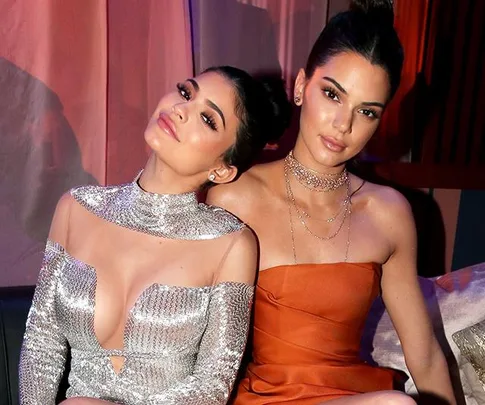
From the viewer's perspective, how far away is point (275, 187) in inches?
59.9

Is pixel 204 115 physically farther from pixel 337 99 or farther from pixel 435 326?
pixel 435 326

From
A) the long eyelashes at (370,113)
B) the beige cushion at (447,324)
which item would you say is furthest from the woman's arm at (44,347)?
the beige cushion at (447,324)

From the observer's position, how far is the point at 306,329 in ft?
4.68

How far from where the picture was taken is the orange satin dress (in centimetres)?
141

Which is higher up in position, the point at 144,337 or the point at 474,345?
the point at 144,337

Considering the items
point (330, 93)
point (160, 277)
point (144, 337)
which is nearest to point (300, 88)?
point (330, 93)

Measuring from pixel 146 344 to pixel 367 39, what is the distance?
779 millimetres

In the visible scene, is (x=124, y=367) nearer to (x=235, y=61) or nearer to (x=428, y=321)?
(x=428, y=321)

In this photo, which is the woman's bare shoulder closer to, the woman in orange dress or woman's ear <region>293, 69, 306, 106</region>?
the woman in orange dress

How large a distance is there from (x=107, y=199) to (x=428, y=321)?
81 cm

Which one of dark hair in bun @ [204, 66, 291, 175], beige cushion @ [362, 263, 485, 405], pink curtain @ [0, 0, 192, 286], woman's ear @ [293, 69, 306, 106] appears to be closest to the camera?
dark hair in bun @ [204, 66, 291, 175]

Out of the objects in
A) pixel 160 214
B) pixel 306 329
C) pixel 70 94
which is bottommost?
pixel 306 329

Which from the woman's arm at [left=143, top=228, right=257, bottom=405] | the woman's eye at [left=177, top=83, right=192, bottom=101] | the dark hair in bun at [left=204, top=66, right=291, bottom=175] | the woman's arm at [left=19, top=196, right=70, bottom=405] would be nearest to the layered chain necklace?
the dark hair in bun at [left=204, top=66, right=291, bottom=175]

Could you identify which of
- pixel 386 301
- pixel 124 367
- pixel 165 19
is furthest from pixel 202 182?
pixel 165 19
